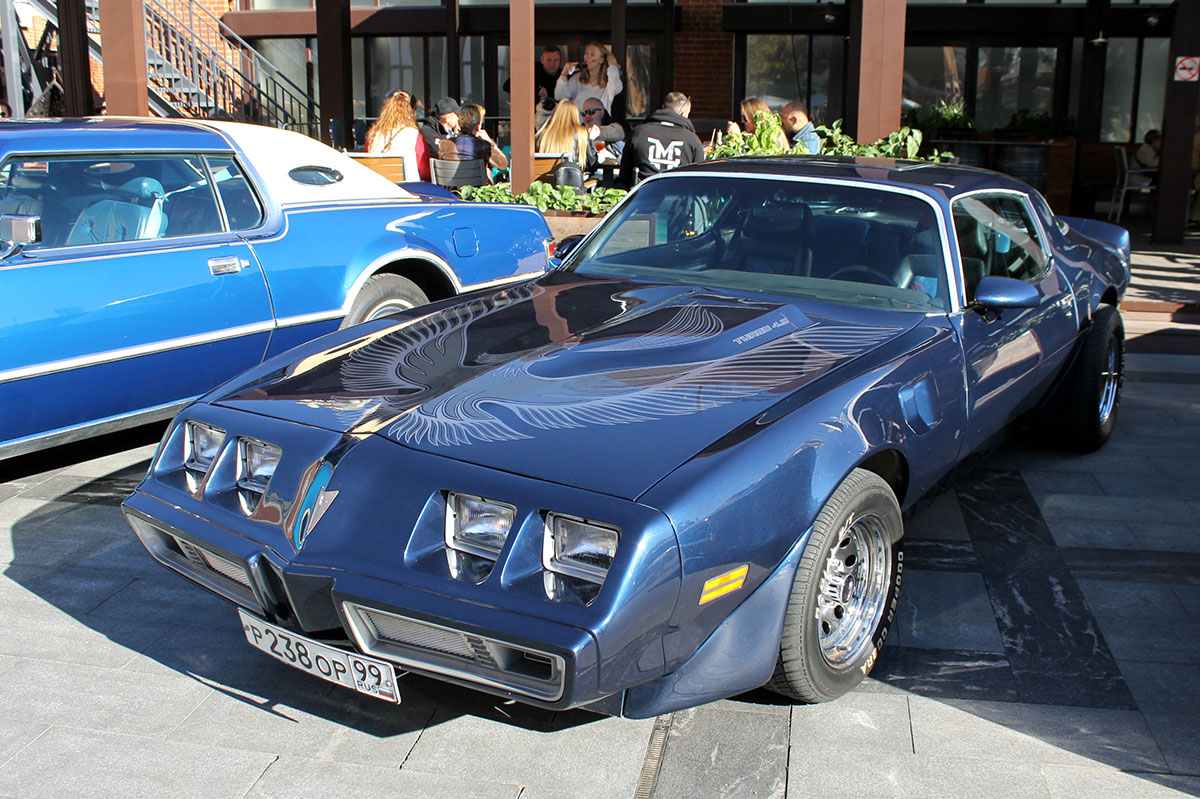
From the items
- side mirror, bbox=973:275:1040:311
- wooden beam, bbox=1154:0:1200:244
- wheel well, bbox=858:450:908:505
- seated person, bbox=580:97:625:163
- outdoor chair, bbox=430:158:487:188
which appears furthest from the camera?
seated person, bbox=580:97:625:163

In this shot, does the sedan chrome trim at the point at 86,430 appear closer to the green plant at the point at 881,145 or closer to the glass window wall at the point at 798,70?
the green plant at the point at 881,145

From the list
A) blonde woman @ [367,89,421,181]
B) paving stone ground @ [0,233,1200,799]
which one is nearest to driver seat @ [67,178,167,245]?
paving stone ground @ [0,233,1200,799]

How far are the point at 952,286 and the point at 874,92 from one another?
583 cm

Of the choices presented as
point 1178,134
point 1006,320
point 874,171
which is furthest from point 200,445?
point 1178,134

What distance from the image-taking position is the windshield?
13.2 feet

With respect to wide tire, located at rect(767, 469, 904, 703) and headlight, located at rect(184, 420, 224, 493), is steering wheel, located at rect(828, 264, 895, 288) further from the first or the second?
headlight, located at rect(184, 420, 224, 493)

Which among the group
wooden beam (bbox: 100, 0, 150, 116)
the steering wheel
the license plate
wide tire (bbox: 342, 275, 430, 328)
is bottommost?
the license plate

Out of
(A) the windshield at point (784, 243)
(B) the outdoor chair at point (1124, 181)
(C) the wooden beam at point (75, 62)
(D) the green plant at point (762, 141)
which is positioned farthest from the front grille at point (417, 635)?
(B) the outdoor chair at point (1124, 181)

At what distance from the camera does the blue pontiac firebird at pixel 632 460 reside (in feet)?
8.29

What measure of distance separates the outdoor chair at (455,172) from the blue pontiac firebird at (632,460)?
664 cm

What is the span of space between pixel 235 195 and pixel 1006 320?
11.9 feet

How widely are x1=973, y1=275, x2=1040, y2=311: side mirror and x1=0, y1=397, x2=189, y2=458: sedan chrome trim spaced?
329 cm

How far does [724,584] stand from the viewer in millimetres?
2641

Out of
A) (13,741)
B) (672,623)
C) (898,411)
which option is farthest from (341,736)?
(898,411)
